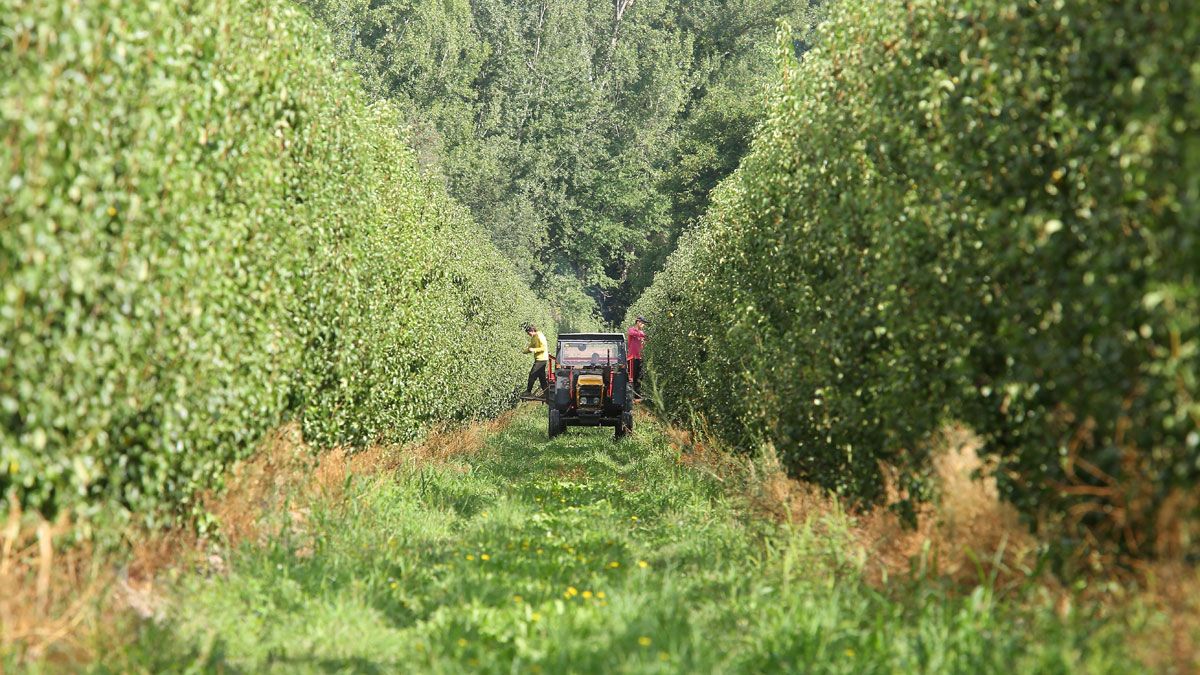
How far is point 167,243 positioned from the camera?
615 cm

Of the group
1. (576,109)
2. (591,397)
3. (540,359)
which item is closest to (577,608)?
(591,397)

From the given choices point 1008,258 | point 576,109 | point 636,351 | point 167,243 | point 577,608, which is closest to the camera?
point 1008,258

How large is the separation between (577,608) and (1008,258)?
3152mm

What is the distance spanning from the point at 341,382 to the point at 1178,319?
8.15m

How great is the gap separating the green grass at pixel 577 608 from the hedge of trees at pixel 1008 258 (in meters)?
0.72

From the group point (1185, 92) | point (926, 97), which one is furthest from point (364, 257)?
point (1185, 92)

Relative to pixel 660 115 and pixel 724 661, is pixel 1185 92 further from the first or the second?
pixel 660 115

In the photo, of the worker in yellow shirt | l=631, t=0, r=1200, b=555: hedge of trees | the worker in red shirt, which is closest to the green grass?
l=631, t=0, r=1200, b=555: hedge of trees

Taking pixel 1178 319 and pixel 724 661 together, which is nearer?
pixel 1178 319

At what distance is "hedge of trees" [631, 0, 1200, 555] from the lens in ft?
15.1

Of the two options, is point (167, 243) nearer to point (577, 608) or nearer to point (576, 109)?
point (577, 608)

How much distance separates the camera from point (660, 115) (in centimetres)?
7000

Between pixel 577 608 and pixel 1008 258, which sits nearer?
pixel 1008 258

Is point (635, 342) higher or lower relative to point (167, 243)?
lower
